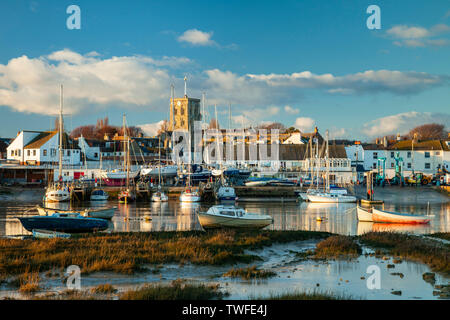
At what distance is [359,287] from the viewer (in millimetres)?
17844

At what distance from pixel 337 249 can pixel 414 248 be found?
406 centimetres

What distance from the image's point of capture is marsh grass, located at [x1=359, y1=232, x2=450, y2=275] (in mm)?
21688

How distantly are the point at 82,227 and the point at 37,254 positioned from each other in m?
A: 12.2

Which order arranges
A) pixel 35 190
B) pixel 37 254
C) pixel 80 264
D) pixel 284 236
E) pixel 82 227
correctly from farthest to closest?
pixel 35 190 < pixel 82 227 < pixel 284 236 < pixel 37 254 < pixel 80 264

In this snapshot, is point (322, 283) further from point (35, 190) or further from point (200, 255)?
point (35, 190)

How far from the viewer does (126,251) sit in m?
22.7

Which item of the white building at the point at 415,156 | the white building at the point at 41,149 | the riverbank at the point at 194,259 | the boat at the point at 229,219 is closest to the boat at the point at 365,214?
the boat at the point at 229,219

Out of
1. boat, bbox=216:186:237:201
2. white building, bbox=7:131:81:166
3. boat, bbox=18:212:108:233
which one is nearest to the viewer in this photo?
boat, bbox=18:212:108:233

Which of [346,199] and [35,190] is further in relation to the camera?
[35,190]

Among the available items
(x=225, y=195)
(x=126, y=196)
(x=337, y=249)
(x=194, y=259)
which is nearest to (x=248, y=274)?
(x=194, y=259)

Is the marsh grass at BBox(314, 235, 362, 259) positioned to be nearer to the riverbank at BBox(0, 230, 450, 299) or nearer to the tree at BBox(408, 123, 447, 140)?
the riverbank at BBox(0, 230, 450, 299)

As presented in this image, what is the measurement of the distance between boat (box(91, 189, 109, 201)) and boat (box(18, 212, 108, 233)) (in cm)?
4379

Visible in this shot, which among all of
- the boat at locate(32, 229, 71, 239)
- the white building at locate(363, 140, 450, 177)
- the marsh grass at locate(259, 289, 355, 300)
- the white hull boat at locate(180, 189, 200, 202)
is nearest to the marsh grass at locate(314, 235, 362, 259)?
the marsh grass at locate(259, 289, 355, 300)
